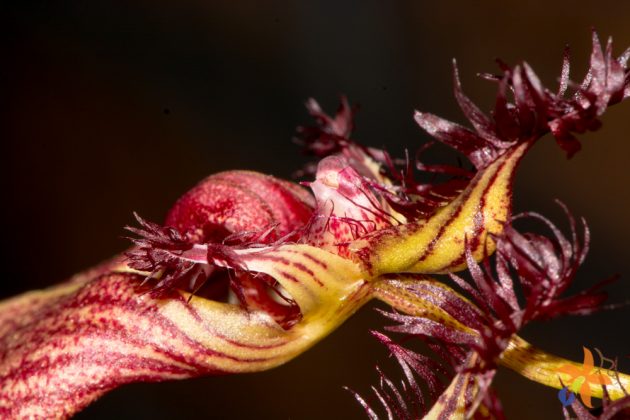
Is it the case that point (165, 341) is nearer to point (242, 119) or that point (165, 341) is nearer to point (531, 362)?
point (531, 362)

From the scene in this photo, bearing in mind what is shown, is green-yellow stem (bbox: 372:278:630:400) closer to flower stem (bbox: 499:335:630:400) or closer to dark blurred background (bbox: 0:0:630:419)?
flower stem (bbox: 499:335:630:400)

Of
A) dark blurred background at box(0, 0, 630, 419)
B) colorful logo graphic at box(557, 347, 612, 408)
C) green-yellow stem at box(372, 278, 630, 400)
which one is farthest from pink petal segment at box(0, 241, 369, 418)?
dark blurred background at box(0, 0, 630, 419)

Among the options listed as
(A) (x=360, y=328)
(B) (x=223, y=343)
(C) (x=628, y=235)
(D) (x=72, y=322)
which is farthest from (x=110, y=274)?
(C) (x=628, y=235)

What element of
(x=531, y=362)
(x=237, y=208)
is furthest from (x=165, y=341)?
(x=531, y=362)

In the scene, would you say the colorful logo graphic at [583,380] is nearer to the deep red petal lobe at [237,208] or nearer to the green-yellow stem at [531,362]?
the green-yellow stem at [531,362]

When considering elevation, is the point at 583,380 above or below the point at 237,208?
below

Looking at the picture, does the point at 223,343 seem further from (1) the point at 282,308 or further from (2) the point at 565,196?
(2) the point at 565,196
